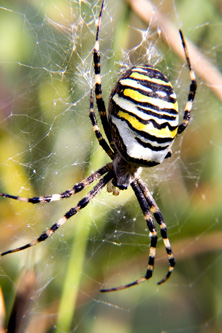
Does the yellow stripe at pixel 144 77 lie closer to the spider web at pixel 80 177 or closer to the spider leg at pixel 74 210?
the spider web at pixel 80 177

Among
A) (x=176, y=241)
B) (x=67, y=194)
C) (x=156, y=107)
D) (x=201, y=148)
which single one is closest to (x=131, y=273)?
(x=176, y=241)

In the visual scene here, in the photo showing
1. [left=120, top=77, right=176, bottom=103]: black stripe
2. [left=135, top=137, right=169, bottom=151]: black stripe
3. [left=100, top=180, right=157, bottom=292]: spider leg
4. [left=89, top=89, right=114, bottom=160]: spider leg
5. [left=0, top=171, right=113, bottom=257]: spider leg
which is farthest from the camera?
[left=100, top=180, right=157, bottom=292]: spider leg

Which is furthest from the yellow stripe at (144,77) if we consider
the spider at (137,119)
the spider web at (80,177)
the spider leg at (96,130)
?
the spider web at (80,177)

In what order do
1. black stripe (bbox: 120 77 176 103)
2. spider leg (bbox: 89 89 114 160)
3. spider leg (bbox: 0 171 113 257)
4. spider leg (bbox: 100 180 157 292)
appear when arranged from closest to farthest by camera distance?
black stripe (bbox: 120 77 176 103), spider leg (bbox: 0 171 113 257), spider leg (bbox: 89 89 114 160), spider leg (bbox: 100 180 157 292)

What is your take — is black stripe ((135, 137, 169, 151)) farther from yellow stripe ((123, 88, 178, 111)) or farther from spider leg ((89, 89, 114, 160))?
spider leg ((89, 89, 114, 160))

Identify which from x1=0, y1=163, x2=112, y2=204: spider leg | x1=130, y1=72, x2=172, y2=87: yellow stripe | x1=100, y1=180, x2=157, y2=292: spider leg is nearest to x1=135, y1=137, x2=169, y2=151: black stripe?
x1=130, y1=72, x2=172, y2=87: yellow stripe

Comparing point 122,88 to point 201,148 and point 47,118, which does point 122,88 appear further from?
point 201,148
